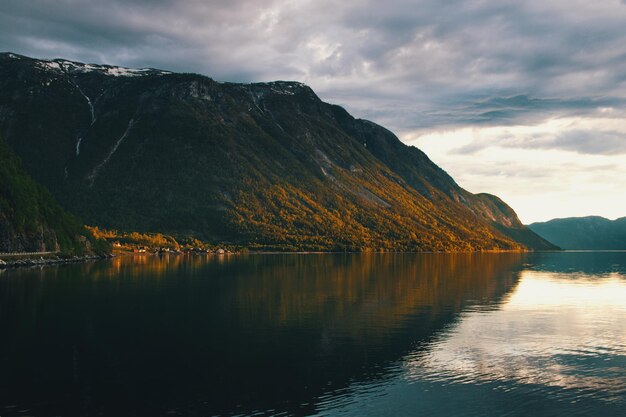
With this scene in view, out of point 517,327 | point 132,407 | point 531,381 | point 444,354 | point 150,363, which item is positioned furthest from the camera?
point 517,327

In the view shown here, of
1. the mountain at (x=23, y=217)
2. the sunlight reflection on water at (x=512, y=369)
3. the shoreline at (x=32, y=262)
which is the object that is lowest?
the sunlight reflection on water at (x=512, y=369)

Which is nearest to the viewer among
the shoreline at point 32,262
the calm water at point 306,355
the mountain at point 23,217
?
the calm water at point 306,355

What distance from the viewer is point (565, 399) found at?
125 feet

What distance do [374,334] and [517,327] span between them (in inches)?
720

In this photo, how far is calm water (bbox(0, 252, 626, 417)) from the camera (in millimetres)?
36688

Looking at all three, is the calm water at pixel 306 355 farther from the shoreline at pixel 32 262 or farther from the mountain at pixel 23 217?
the mountain at pixel 23 217

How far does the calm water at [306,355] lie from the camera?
36.7 meters

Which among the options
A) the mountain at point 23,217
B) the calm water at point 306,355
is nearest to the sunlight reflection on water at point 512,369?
the calm water at point 306,355

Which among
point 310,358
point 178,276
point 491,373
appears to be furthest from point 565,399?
point 178,276

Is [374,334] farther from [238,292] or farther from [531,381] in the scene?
[238,292]

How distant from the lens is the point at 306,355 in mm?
49500

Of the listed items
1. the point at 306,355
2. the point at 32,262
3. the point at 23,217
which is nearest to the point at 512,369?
the point at 306,355

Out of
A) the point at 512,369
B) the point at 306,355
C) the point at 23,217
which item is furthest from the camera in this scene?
the point at 23,217

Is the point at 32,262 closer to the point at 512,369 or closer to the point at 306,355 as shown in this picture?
the point at 306,355
